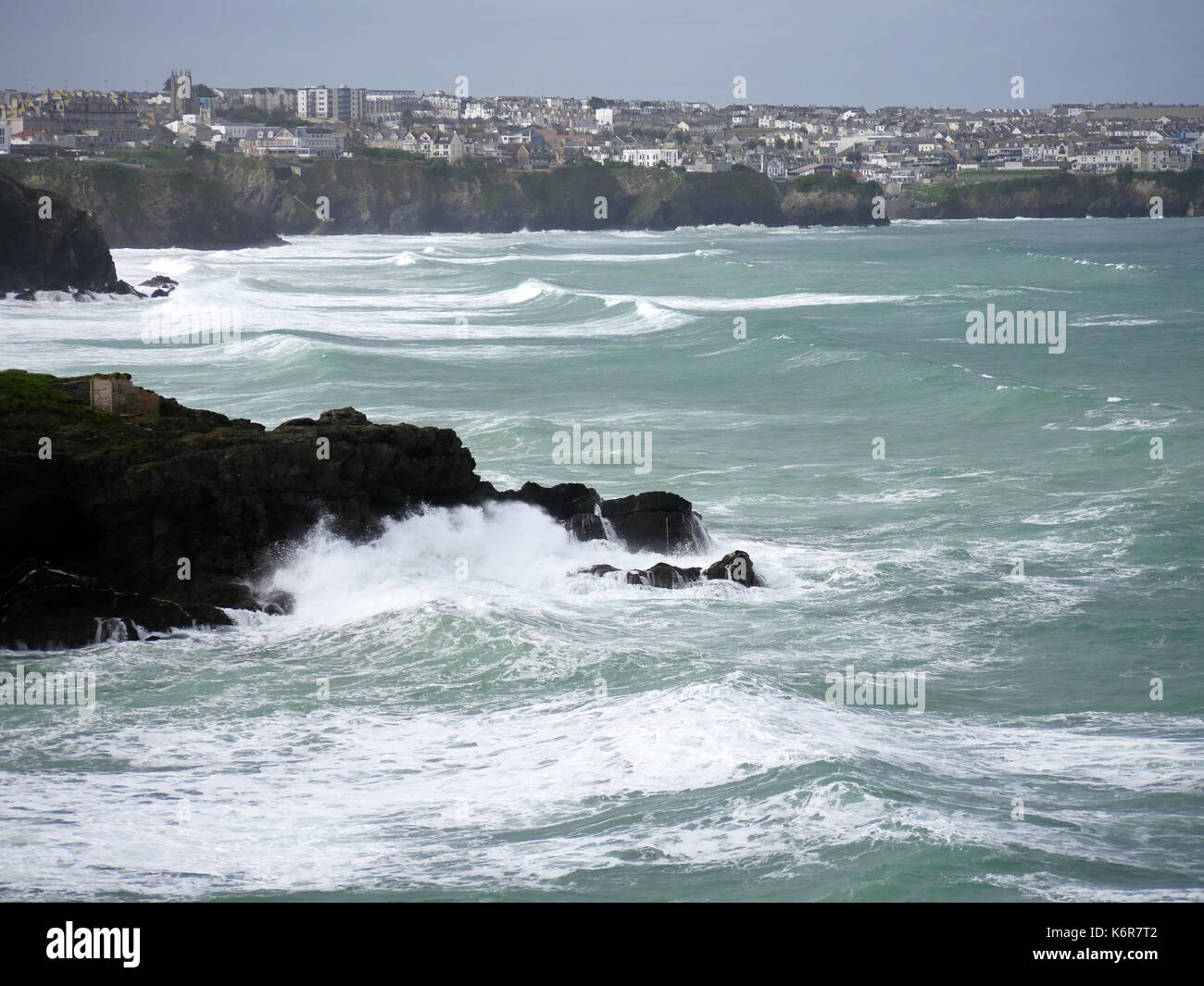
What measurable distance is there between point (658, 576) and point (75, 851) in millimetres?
9914

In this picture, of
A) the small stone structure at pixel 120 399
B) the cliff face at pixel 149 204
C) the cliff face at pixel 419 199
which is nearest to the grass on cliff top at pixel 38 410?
the small stone structure at pixel 120 399

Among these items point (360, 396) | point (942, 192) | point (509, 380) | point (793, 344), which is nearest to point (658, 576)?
point (360, 396)

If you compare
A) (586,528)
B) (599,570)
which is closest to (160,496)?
(599,570)

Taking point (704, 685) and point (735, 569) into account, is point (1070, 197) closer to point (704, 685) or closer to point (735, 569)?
point (735, 569)

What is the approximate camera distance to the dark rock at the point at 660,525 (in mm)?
22359

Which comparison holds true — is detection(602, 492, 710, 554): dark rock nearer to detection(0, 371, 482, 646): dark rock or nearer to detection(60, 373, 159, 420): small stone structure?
detection(0, 371, 482, 646): dark rock

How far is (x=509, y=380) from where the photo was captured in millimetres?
41250

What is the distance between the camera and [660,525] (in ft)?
73.7

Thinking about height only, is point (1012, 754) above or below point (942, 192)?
below

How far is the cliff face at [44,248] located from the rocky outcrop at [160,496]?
4257 centimetres

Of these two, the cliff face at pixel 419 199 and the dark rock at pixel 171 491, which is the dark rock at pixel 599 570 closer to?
the dark rock at pixel 171 491

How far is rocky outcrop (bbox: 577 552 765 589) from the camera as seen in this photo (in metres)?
20.8
